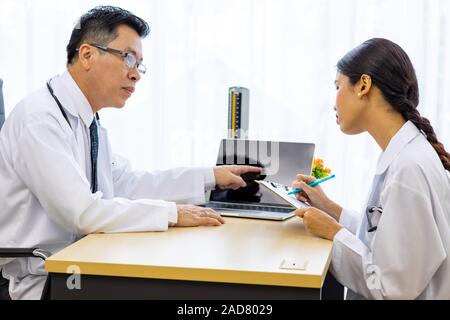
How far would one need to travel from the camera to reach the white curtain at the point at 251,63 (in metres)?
2.30

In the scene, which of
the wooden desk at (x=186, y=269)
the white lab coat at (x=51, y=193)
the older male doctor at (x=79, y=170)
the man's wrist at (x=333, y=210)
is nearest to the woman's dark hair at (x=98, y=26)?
the older male doctor at (x=79, y=170)

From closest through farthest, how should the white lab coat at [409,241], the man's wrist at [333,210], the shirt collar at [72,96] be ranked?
the white lab coat at [409,241]
the shirt collar at [72,96]
the man's wrist at [333,210]

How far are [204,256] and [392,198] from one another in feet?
1.41

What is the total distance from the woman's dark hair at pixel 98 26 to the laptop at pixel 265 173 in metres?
0.53

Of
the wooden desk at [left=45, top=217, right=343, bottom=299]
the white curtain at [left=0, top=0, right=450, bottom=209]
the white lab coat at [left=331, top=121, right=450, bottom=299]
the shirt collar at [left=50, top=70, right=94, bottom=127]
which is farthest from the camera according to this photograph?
the white curtain at [left=0, top=0, right=450, bottom=209]

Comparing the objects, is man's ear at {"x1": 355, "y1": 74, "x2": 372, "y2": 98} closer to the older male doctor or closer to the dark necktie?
the older male doctor

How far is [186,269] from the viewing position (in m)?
1.01

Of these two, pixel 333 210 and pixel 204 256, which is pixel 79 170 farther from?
pixel 333 210

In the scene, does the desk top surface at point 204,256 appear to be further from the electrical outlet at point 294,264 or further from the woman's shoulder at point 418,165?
the woman's shoulder at point 418,165

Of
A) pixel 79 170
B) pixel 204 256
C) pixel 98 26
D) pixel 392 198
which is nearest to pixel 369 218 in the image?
pixel 392 198

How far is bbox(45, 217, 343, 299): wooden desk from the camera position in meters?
1.00

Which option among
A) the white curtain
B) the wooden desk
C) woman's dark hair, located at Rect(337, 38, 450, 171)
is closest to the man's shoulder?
the wooden desk

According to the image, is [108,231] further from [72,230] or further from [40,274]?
[40,274]

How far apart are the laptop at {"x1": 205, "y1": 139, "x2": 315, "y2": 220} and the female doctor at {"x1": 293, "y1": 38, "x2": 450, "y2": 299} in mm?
295
